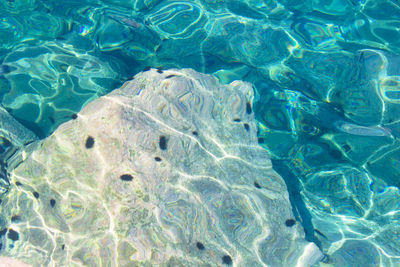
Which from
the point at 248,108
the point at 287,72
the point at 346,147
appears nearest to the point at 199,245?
the point at 248,108

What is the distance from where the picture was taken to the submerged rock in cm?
302

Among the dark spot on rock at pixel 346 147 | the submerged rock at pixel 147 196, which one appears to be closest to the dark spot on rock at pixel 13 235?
the submerged rock at pixel 147 196

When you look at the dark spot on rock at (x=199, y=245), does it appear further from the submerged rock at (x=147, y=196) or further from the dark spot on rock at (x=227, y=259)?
the dark spot on rock at (x=227, y=259)

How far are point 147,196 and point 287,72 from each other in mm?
3798

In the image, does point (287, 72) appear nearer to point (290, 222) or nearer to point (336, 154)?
point (336, 154)

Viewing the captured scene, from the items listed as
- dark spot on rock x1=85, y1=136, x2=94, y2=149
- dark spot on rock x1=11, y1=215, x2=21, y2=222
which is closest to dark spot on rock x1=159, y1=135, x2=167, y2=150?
dark spot on rock x1=85, y1=136, x2=94, y2=149

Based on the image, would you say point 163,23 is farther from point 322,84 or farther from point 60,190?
point 60,190

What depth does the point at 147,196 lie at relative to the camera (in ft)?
10.2

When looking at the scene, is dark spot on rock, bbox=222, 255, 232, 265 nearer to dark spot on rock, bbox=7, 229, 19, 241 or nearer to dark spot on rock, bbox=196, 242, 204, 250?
dark spot on rock, bbox=196, 242, 204, 250

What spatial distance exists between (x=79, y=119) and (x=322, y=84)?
428 centimetres

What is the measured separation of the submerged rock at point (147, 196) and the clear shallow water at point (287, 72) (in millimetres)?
1113

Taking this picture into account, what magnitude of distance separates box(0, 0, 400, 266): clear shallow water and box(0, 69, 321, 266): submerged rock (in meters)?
1.11

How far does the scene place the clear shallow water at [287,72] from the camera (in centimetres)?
453

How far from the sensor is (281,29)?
594 cm
